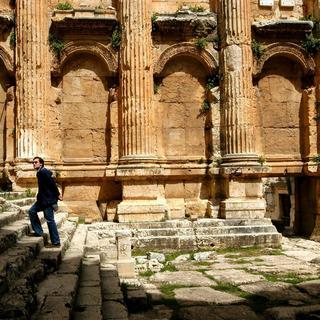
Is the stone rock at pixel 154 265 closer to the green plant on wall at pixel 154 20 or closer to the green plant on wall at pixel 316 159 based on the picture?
the green plant on wall at pixel 316 159

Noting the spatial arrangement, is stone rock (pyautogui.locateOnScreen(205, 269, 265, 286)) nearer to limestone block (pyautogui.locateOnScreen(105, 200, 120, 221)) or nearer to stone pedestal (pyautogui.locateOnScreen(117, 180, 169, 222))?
stone pedestal (pyautogui.locateOnScreen(117, 180, 169, 222))

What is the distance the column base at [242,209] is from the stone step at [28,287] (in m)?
7.01

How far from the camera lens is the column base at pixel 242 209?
44.4 feet

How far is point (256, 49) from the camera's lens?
49.0 ft

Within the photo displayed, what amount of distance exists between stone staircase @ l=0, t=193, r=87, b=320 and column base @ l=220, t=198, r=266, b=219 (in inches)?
238

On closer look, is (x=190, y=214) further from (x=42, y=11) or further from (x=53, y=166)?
(x=42, y=11)

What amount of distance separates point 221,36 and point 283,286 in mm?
8805

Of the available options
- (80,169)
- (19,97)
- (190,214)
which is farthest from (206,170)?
(19,97)

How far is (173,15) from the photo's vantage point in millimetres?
14555

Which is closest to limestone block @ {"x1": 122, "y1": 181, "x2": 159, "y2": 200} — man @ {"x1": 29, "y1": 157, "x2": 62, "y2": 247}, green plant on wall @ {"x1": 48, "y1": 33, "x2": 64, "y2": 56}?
green plant on wall @ {"x1": 48, "y1": 33, "x2": 64, "y2": 56}

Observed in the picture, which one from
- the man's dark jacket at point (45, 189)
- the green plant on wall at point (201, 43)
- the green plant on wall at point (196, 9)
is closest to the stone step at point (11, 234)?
the man's dark jacket at point (45, 189)

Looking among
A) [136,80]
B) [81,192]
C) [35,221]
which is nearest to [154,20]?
[136,80]

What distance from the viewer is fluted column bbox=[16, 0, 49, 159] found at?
13.5m

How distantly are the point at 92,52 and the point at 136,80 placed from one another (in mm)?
1748
